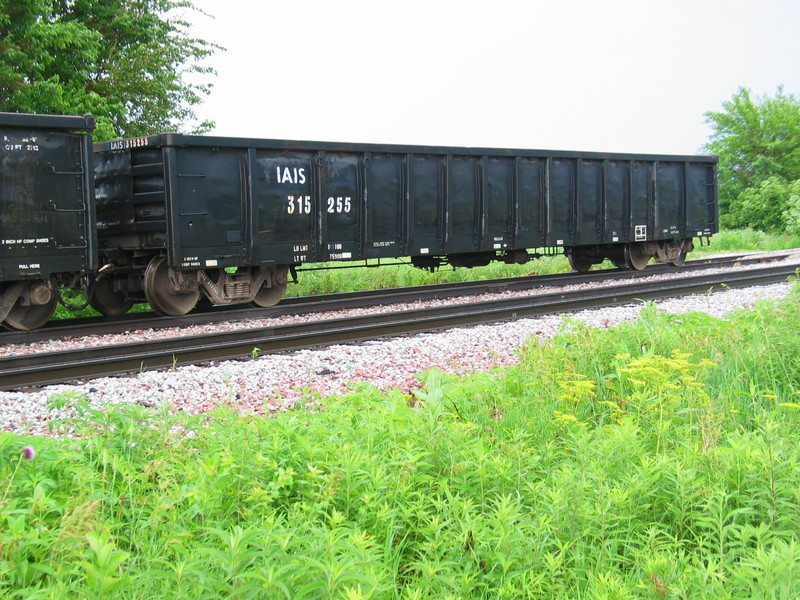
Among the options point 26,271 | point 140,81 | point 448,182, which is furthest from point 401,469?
point 140,81

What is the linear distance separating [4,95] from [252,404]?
11800 millimetres

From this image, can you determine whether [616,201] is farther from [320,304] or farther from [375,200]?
[320,304]

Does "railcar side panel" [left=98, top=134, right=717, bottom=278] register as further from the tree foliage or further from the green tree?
the tree foliage

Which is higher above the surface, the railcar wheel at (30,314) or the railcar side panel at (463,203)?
the railcar side panel at (463,203)

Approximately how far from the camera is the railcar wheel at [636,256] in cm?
2098

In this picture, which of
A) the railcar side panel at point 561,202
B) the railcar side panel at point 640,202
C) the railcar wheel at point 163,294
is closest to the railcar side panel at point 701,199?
the railcar side panel at point 640,202

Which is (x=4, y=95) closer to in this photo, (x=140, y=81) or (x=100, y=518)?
(x=140, y=81)

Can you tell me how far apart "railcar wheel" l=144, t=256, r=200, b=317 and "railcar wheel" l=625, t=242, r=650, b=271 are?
13.0 m

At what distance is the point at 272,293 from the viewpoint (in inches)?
560

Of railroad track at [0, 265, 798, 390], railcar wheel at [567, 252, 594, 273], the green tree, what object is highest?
the green tree

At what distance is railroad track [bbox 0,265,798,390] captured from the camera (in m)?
8.10

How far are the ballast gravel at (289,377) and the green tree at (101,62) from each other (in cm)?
975

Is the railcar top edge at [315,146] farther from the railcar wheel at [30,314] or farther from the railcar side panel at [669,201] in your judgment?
the railcar wheel at [30,314]

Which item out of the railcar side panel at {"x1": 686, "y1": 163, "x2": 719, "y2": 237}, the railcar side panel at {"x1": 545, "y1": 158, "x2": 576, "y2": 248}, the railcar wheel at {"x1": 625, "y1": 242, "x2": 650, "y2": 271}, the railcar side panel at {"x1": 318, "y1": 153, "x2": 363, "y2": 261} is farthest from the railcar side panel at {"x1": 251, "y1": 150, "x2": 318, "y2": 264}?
the railcar side panel at {"x1": 686, "y1": 163, "x2": 719, "y2": 237}
